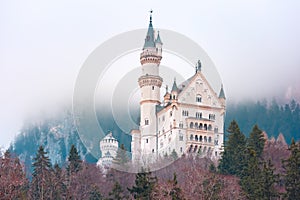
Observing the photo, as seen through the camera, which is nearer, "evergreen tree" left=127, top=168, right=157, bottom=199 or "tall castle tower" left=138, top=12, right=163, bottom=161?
"evergreen tree" left=127, top=168, right=157, bottom=199

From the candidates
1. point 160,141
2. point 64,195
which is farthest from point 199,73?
point 64,195

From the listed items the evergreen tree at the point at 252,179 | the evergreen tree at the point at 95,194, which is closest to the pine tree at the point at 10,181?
the evergreen tree at the point at 95,194

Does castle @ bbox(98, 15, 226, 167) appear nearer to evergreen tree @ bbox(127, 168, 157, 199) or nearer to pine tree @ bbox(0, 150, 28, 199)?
pine tree @ bbox(0, 150, 28, 199)

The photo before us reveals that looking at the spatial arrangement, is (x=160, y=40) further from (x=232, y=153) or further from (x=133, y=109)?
(x=232, y=153)

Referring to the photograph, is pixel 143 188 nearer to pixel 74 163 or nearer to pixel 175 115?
pixel 74 163

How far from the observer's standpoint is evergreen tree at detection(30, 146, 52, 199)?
2485 inches

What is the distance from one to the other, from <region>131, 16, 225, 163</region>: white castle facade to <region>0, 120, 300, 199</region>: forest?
35291mm

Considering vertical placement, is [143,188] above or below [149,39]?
below

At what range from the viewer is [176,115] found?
4643 inches

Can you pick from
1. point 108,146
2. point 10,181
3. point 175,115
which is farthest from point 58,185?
point 108,146

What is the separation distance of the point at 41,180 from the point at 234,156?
18.0 meters

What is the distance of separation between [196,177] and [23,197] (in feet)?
52.3

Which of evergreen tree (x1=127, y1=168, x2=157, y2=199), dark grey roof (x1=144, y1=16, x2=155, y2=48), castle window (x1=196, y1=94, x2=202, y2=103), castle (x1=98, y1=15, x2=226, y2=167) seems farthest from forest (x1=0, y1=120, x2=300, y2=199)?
dark grey roof (x1=144, y1=16, x2=155, y2=48)

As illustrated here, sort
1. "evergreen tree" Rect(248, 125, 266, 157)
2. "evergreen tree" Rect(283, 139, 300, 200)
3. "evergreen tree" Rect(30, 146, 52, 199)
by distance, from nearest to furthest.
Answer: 1. "evergreen tree" Rect(283, 139, 300, 200)
2. "evergreen tree" Rect(30, 146, 52, 199)
3. "evergreen tree" Rect(248, 125, 266, 157)
